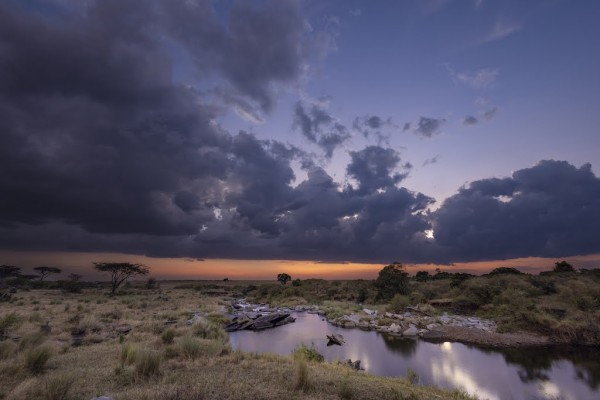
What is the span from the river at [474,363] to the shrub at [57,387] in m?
13.1

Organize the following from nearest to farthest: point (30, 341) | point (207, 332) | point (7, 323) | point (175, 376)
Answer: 1. point (175, 376)
2. point (30, 341)
3. point (7, 323)
4. point (207, 332)

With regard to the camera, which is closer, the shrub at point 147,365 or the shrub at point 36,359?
the shrub at point 147,365

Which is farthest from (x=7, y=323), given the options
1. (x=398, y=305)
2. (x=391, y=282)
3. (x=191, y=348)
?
(x=391, y=282)

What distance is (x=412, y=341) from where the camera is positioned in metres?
27.2

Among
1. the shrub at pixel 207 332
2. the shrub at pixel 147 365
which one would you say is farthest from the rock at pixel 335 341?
the shrub at pixel 147 365

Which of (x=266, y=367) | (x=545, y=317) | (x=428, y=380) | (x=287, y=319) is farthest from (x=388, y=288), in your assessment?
(x=266, y=367)

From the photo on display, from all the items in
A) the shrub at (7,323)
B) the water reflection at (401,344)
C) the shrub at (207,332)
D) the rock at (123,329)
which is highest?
the shrub at (7,323)

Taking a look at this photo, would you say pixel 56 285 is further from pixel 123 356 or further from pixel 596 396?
pixel 596 396

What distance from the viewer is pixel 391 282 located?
179 ft

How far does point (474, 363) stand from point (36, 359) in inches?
879

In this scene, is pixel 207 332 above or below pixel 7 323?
below

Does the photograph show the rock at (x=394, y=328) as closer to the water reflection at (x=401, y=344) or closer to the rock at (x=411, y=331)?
the rock at (x=411, y=331)

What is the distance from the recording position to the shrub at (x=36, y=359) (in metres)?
12.5

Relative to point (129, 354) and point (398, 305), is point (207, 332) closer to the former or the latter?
point (129, 354)
